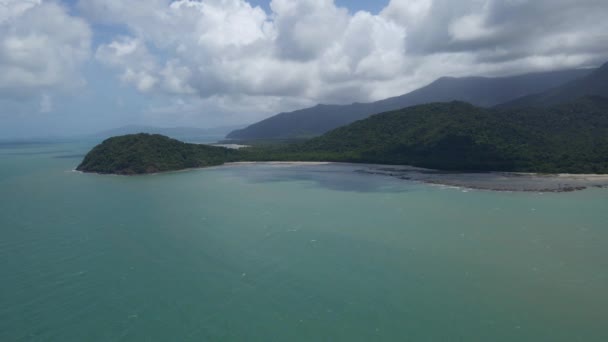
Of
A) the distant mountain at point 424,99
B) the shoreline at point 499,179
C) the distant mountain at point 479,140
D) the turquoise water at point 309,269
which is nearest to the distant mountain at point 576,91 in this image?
the distant mountain at point 479,140

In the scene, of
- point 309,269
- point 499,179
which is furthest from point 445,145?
point 309,269

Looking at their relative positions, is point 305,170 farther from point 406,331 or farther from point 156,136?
point 406,331

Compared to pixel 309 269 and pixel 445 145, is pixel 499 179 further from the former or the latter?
pixel 309 269

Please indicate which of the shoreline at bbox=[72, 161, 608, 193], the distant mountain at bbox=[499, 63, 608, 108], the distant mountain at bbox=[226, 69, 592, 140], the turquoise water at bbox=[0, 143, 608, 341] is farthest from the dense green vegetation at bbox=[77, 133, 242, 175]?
the distant mountain at bbox=[226, 69, 592, 140]

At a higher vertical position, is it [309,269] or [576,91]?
[576,91]

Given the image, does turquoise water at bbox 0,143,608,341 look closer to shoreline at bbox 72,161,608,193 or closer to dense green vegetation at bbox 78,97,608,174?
shoreline at bbox 72,161,608,193

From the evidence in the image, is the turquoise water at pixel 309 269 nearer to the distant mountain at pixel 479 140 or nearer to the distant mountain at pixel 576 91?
the distant mountain at pixel 479 140

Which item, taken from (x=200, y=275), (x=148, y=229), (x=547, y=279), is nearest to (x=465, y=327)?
(x=547, y=279)
